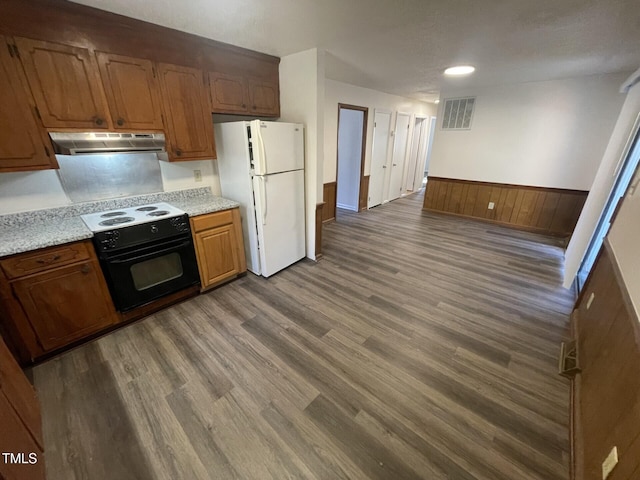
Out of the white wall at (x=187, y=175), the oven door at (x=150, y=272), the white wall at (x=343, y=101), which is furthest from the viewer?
the white wall at (x=343, y=101)

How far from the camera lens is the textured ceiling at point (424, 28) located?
1.72 meters

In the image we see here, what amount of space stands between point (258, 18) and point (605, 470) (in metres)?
3.16

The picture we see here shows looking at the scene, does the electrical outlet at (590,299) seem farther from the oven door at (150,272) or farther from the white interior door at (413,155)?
the white interior door at (413,155)

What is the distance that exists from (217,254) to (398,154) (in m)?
5.18

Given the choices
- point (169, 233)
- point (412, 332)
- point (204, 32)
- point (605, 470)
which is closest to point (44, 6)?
point (204, 32)

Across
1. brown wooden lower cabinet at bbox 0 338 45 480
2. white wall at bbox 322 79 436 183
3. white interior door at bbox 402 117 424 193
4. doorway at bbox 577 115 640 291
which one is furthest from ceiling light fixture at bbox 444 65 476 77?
brown wooden lower cabinet at bbox 0 338 45 480

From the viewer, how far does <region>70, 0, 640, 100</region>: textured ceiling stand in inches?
67.8

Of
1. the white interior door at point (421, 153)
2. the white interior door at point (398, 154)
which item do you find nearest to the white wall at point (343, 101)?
the white interior door at point (398, 154)

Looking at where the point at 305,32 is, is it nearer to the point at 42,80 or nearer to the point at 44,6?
the point at 44,6

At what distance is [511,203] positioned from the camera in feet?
15.5

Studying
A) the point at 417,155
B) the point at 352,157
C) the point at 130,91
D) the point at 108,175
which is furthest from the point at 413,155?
the point at 108,175

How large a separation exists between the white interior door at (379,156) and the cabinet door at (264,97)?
2779mm

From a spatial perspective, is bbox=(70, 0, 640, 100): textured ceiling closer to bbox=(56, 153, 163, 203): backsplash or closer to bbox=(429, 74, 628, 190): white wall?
bbox=(429, 74, 628, 190): white wall

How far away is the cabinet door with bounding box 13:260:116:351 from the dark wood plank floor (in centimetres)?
18
